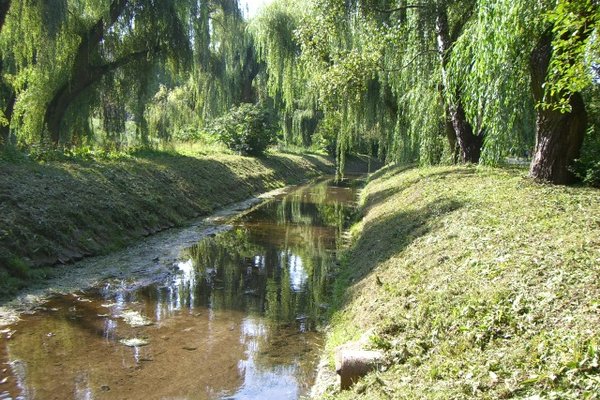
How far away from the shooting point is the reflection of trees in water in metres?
6.76

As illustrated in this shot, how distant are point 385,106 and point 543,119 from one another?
953 centimetres

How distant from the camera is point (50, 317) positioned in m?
5.93

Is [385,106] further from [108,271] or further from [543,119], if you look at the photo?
[108,271]

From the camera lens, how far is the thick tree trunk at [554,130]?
760 cm

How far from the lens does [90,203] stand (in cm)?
964

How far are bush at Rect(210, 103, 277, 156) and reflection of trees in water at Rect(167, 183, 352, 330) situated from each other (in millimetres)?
9282

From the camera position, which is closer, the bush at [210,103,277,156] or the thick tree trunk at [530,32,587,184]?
the thick tree trunk at [530,32,587,184]

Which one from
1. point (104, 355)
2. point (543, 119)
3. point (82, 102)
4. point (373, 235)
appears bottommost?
point (104, 355)

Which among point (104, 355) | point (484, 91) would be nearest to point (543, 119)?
point (484, 91)

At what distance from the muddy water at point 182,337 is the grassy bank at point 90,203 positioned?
4.08 ft

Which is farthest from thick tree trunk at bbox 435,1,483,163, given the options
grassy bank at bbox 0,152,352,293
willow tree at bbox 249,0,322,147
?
willow tree at bbox 249,0,322,147

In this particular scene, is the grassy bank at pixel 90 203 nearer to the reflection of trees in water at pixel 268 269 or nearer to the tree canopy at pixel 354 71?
the reflection of trees in water at pixel 268 269

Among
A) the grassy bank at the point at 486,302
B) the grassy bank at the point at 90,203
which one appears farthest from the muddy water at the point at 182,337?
the grassy bank at the point at 90,203

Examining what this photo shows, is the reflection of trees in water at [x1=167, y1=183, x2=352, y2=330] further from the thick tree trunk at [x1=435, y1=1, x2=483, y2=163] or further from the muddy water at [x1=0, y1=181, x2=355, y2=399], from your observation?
the thick tree trunk at [x1=435, y1=1, x2=483, y2=163]
